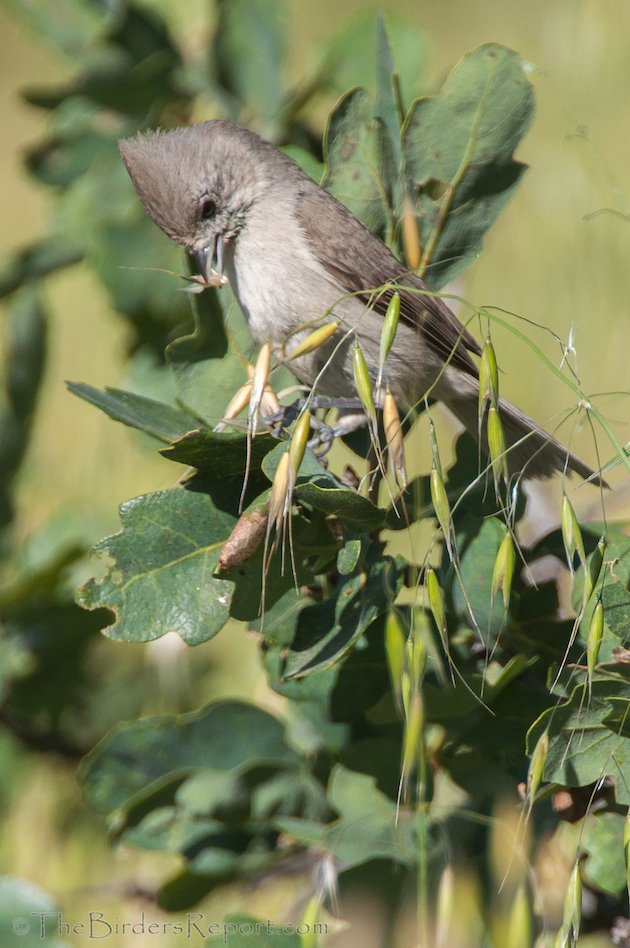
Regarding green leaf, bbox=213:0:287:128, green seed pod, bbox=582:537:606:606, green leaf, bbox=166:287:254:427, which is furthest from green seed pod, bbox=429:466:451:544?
green leaf, bbox=213:0:287:128

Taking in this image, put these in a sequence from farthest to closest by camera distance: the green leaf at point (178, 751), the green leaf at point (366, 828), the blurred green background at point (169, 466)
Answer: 1. the blurred green background at point (169, 466)
2. the green leaf at point (178, 751)
3. the green leaf at point (366, 828)

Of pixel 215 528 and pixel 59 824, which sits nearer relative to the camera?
pixel 215 528

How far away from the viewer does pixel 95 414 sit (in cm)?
381

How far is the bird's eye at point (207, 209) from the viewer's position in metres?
2.62

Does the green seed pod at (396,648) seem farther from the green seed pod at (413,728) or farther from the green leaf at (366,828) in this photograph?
the green leaf at (366,828)

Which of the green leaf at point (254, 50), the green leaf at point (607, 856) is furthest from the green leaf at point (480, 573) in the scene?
the green leaf at point (254, 50)

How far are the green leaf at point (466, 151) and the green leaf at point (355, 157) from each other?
0.08 metres

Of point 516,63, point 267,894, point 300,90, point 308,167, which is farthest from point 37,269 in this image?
point 267,894

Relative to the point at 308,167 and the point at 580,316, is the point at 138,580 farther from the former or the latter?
the point at 580,316

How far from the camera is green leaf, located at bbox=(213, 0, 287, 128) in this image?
2873 mm

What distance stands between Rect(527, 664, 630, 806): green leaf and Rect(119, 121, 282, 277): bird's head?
50.0 inches

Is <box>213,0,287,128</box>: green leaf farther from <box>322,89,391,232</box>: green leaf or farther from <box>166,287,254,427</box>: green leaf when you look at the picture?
<box>166,287,254,427</box>: green leaf

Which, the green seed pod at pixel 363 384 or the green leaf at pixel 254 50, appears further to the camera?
the green leaf at pixel 254 50

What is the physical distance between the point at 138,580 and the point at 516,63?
48.7 inches
